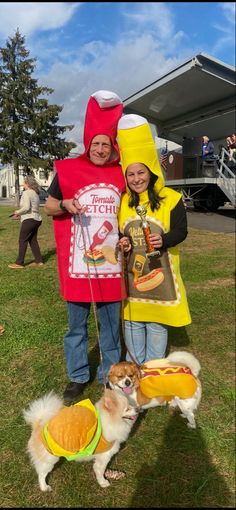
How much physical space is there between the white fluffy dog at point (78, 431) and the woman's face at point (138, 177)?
55.9 inches

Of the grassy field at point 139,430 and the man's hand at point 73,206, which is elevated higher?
the man's hand at point 73,206

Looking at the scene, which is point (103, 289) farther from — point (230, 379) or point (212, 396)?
point (230, 379)

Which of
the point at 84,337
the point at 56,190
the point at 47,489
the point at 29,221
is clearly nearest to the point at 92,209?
the point at 56,190

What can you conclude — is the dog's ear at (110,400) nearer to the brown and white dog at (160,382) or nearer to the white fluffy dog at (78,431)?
the white fluffy dog at (78,431)

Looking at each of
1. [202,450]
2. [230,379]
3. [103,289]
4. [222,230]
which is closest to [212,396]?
[230,379]

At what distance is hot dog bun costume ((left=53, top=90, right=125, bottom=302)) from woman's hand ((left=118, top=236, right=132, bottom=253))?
8 centimetres

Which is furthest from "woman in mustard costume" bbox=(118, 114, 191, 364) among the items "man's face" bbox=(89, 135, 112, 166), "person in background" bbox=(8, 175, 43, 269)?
"person in background" bbox=(8, 175, 43, 269)

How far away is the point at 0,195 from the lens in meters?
78.2

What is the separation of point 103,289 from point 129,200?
694mm

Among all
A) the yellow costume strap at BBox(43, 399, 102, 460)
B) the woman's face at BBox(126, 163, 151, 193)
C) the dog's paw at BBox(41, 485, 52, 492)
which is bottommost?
the dog's paw at BBox(41, 485, 52, 492)

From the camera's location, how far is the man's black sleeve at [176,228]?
2.88 metres

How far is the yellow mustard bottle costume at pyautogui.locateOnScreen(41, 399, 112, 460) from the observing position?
226 cm

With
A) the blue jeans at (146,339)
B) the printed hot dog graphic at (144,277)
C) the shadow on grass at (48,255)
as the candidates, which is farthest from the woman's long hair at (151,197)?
the shadow on grass at (48,255)

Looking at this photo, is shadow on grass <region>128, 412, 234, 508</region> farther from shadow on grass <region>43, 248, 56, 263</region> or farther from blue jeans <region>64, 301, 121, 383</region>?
shadow on grass <region>43, 248, 56, 263</region>
